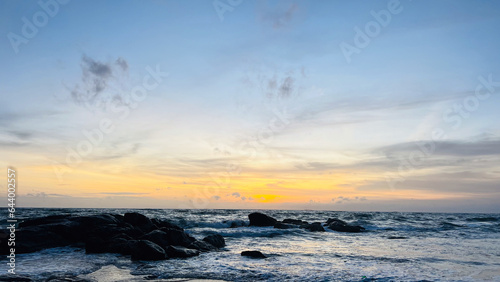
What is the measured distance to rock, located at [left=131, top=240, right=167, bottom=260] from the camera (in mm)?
16641

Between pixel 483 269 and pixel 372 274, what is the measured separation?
578 cm

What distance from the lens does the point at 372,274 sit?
1375 centimetres

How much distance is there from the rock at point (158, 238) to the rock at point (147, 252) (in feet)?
8.67

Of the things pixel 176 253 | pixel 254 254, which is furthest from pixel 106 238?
pixel 254 254

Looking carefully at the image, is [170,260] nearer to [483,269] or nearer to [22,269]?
[22,269]

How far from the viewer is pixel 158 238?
65.5 feet

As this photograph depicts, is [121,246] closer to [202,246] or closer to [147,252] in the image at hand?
[147,252]

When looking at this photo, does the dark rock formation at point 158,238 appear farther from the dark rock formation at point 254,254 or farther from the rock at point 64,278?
the rock at point 64,278

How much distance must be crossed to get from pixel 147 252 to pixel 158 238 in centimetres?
333

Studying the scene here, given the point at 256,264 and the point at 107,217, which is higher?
the point at 107,217

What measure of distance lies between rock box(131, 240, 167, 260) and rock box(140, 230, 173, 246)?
2.64 metres

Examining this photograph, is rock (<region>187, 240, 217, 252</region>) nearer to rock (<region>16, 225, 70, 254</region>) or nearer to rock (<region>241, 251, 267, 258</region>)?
rock (<region>241, 251, 267, 258</region>)

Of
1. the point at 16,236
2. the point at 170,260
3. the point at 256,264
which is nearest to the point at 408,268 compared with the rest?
the point at 256,264

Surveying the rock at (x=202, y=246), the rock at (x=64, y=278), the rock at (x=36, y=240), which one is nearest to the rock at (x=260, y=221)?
the rock at (x=202, y=246)
